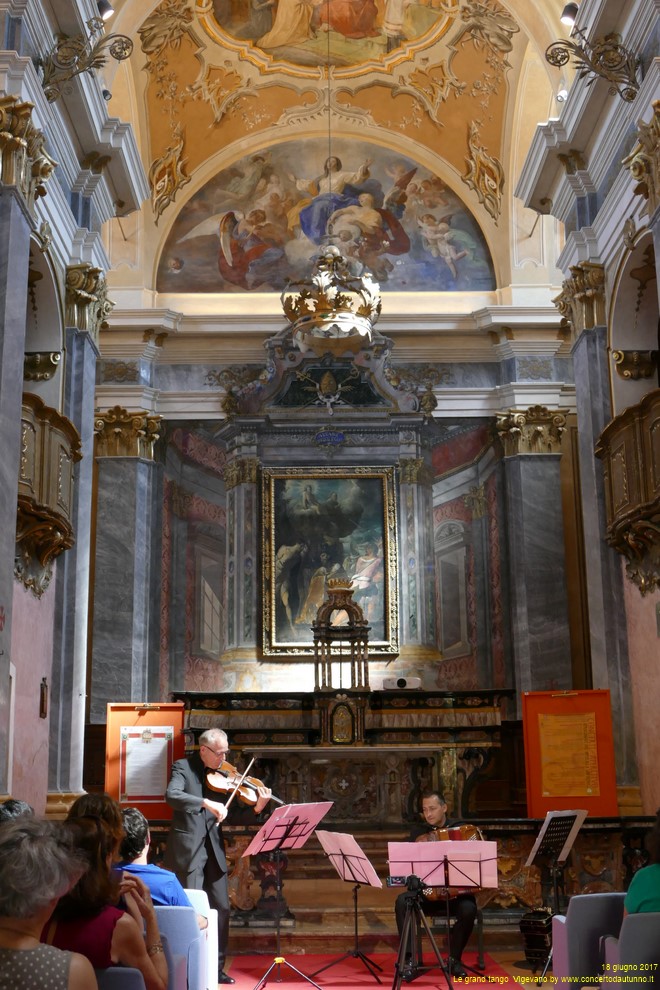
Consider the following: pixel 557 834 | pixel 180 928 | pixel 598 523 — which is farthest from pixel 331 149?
pixel 180 928

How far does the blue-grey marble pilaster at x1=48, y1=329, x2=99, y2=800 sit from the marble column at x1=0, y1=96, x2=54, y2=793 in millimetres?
2583

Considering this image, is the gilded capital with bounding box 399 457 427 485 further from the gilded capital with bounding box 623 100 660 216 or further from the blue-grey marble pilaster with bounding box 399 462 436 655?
the gilded capital with bounding box 623 100 660 216

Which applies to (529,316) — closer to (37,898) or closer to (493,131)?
(493,131)

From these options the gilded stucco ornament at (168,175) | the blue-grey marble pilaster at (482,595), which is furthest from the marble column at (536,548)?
the gilded stucco ornament at (168,175)

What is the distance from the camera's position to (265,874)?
32.9 ft

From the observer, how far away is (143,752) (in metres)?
12.6

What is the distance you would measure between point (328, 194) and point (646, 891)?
15.1 meters

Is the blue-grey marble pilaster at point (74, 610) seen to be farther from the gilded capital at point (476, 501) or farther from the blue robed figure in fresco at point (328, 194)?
the blue robed figure in fresco at point (328, 194)

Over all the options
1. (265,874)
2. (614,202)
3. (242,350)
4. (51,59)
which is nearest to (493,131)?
(242,350)

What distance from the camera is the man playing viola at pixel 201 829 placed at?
7.85 metres

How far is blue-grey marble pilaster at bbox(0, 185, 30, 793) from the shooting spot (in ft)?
29.5

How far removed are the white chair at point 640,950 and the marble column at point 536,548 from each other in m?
11.1

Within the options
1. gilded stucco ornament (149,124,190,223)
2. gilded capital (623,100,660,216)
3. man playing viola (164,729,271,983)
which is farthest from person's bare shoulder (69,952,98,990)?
gilded stucco ornament (149,124,190,223)

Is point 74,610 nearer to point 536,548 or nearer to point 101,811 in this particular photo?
point 536,548
